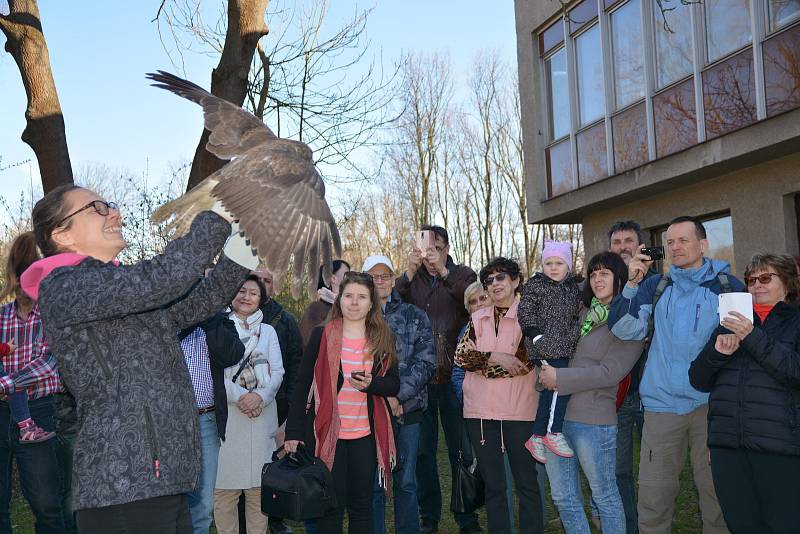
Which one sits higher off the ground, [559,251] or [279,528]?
[559,251]

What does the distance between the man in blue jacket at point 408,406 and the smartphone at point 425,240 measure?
866 millimetres

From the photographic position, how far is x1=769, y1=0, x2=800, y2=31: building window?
30.8 feet

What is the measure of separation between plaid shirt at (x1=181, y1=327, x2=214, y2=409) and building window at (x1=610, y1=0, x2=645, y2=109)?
31.7 ft

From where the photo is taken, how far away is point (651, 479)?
4430mm

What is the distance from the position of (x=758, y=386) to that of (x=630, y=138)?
9.15 metres

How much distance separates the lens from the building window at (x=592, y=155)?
13.2m

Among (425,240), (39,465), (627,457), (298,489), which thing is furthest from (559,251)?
(39,465)

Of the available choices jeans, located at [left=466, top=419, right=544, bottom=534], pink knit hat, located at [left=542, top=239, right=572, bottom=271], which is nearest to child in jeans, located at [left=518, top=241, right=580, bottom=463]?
pink knit hat, located at [left=542, top=239, right=572, bottom=271]

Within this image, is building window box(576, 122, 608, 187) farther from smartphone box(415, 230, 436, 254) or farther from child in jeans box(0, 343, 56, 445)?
child in jeans box(0, 343, 56, 445)

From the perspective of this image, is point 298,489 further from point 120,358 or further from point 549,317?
point 120,358

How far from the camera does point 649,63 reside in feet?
39.4

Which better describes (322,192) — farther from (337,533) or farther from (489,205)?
(489,205)

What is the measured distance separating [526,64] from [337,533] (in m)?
12.5

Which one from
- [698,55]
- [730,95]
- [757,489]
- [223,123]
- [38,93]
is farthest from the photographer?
[698,55]
